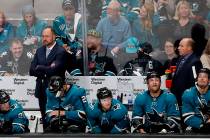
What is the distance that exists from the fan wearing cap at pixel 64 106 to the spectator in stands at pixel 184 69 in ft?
3.01

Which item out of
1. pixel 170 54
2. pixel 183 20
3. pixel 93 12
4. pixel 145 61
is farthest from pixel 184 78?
pixel 93 12

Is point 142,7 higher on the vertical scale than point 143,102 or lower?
higher

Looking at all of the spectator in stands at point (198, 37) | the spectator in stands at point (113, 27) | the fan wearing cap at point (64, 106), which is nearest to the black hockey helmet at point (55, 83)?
the fan wearing cap at point (64, 106)

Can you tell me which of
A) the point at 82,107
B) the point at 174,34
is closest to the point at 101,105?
the point at 82,107

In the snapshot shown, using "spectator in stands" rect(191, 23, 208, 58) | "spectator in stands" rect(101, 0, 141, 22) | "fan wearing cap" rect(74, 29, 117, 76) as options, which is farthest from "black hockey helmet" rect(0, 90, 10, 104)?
"spectator in stands" rect(191, 23, 208, 58)

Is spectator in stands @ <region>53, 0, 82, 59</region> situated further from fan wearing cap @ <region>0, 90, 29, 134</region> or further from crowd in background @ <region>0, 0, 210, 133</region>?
fan wearing cap @ <region>0, 90, 29, 134</region>

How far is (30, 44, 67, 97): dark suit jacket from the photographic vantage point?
442 inches

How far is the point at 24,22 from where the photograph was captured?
11.3 m

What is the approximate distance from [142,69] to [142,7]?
61cm

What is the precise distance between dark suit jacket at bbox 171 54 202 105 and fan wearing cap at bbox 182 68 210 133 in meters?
0.14

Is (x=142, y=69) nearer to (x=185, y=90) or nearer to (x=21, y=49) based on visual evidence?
(x=185, y=90)

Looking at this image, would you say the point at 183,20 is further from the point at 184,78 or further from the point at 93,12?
the point at 93,12

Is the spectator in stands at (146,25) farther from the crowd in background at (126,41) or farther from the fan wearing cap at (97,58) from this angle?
the fan wearing cap at (97,58)

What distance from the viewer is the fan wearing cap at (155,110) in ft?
35.6
